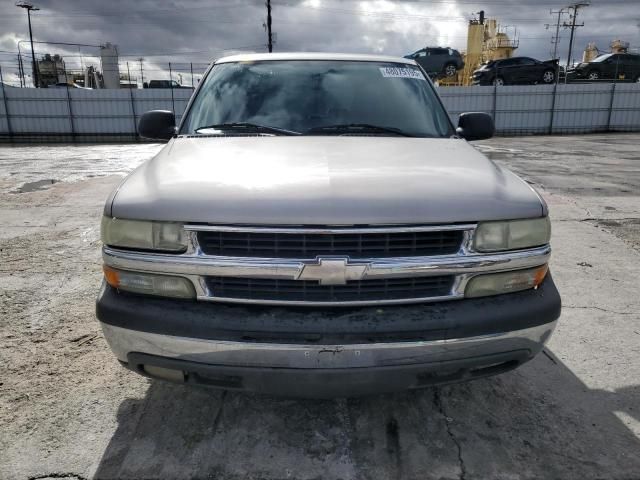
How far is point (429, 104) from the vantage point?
3.44 metres

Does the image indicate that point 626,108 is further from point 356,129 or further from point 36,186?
point 356,129

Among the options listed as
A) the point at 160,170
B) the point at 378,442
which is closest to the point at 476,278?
the point at 378,442

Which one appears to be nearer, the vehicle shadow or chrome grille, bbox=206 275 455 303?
chrome grille, bbox=206 275 455 303

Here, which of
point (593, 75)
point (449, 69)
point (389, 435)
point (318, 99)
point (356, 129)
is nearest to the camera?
point (389, 435)

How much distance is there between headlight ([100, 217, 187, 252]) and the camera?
203 cm

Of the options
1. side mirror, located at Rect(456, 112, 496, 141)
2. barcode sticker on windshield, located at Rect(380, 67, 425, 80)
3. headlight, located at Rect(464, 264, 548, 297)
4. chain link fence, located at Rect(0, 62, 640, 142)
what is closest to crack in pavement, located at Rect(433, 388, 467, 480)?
headlight, located at Rect(464, 264, 548, 297)

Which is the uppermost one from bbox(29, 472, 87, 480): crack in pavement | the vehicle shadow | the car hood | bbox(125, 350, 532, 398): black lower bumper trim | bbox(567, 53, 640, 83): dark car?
bbox(567, 53, 640, 83): dark car

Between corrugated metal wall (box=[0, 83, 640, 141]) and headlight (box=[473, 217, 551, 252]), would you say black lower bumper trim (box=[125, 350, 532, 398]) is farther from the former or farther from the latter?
corrugated metal wall (box=[0, 83, 640, 141])

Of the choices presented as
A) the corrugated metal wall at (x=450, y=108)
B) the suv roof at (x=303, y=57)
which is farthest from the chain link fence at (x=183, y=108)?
the suv roof at (x=303, y=57)

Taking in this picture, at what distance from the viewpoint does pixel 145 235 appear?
2.06 metres

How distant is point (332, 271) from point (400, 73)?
7.29 ft

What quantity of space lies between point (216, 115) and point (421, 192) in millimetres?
1759

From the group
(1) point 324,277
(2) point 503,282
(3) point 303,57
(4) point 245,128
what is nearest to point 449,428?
(2) point 503,282

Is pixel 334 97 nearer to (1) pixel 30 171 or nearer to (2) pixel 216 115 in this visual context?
(2) pixel 216 115
